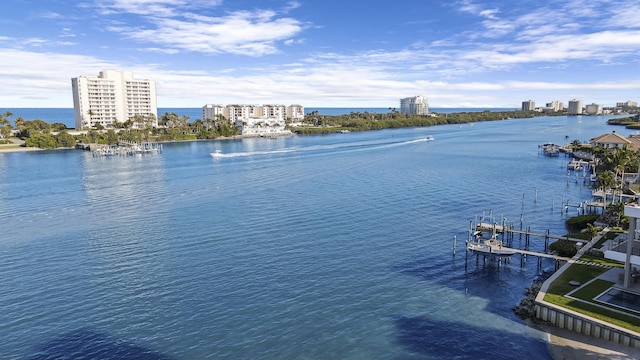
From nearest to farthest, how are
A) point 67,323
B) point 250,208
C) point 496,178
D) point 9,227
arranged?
1. point 67,323
2. point 9,227
3. point 250,208
4. point 496,178

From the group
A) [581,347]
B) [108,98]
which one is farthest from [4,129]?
[581,347]

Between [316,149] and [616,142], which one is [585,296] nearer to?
[616,142]

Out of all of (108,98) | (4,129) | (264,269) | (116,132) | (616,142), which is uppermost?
(108,98)

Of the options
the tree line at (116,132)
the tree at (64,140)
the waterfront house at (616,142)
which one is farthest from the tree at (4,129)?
the waterfront house at (616,142)

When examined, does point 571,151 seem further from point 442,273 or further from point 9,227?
point 9,227

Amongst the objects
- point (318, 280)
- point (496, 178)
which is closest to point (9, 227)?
point (318, 280)

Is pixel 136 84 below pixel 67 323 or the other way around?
the other way around
